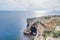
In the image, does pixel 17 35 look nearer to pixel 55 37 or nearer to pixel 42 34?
pixel 42 34

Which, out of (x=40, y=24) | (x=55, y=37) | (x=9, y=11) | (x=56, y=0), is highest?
(x=56, y=0)

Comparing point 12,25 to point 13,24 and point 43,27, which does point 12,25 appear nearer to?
point 13,24

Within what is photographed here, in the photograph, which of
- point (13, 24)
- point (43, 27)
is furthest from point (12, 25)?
point (43, 27)

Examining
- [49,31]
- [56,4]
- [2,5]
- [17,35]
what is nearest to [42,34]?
[49,31]
